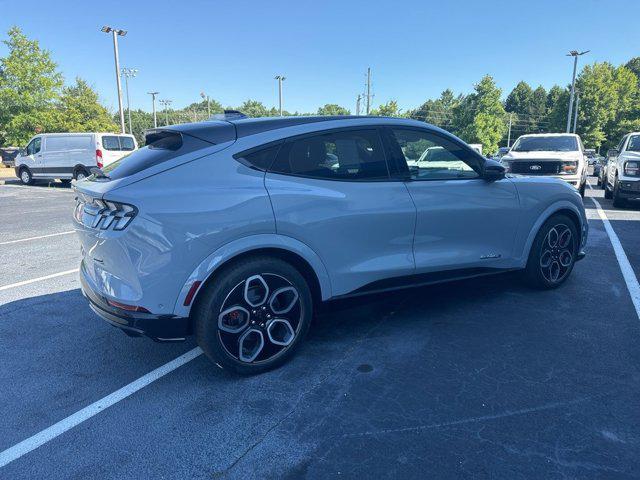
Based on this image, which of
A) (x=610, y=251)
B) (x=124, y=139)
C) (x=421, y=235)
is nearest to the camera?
(x=421, y=235)

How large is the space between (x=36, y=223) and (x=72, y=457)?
8425 millimetres

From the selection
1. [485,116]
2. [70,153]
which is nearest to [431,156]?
[70,153]

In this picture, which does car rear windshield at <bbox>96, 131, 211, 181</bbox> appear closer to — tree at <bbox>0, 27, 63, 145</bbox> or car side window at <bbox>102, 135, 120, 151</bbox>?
car side window at <bbox>102, 135, 120, 151</bbox>

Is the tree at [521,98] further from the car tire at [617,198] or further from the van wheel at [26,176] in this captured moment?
the van wheel at [26,176]

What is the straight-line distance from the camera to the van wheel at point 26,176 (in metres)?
18.9

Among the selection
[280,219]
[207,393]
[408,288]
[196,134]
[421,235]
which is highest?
[196,134]

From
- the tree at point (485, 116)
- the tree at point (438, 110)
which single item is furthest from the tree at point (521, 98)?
the tree at point (485, 116)

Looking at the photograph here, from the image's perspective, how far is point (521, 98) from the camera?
11038 centimetres

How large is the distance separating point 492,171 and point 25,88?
31568 millimetres

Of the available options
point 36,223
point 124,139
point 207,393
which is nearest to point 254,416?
point 207,393

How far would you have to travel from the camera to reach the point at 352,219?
10.8ft

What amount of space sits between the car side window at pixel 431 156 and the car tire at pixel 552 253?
1112 mm

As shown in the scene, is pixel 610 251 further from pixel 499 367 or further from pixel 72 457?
pixel 72 457

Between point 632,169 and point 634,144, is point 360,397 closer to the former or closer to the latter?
point 632,169
